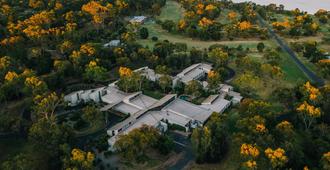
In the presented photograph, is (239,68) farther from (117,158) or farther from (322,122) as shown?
(117,158)

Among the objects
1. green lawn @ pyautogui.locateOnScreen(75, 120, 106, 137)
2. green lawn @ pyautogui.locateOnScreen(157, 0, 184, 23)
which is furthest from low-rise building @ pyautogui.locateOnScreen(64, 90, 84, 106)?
green lawn @ pyautogui.locateOnScreen(157, 0, 184, 23)

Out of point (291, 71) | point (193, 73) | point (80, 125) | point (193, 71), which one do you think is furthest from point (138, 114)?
point (291, 71)

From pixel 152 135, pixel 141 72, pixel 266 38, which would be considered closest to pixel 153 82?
pixel 141 72

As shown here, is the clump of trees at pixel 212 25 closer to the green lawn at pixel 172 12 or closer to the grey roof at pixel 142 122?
the green lawn at pixel 172 12

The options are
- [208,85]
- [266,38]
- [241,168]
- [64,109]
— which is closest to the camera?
[241,168]

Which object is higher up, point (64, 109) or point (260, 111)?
point (260, 111)

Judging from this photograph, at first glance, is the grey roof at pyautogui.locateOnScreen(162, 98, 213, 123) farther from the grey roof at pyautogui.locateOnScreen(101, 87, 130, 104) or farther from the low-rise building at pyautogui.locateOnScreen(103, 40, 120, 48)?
the low-rise building at pyautogui.locateOnScreen(103, 40, 120, 48)

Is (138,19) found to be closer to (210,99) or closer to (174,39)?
(174,39)
